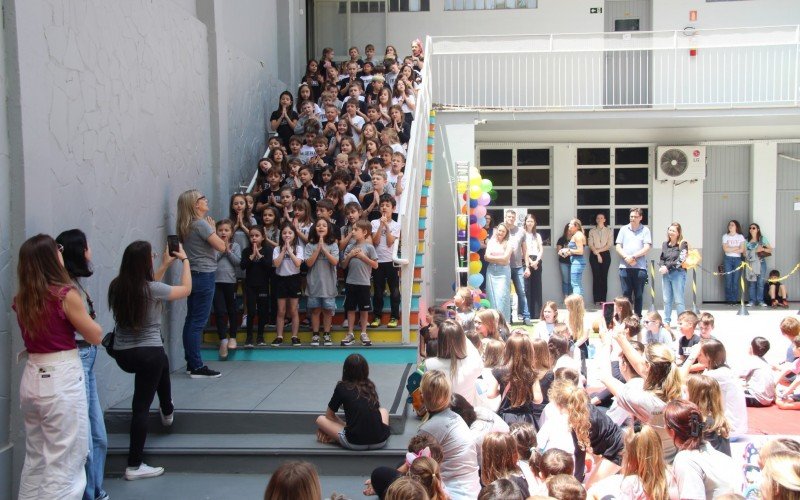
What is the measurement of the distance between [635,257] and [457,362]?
6642mm

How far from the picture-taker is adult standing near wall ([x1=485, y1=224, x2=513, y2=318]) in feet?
38.0

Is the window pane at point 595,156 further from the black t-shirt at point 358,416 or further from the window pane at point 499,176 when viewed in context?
the black t-shirt at point 358,416

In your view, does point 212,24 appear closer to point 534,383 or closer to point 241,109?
point 241,109

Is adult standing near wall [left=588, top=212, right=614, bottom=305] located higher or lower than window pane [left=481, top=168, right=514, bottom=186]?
lower

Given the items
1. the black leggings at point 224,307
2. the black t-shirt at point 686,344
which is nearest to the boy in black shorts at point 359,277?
the black leggings at point 224,307

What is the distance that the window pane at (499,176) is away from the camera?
15508mm

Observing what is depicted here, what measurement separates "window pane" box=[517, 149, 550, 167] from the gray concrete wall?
7.19 metres

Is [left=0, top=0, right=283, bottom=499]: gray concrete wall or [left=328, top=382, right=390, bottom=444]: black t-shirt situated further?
[left=328, top=382, right=390, bottom=444]: black t-shirt

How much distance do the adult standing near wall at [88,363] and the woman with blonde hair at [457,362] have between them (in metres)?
2.56

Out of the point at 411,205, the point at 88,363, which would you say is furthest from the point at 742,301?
the point at 88,363

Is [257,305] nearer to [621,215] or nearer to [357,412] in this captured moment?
[357,412]

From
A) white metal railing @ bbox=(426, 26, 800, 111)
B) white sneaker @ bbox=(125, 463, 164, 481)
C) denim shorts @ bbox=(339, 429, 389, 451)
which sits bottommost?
white sneaker @ bbox=(125, 463, 164, 481)

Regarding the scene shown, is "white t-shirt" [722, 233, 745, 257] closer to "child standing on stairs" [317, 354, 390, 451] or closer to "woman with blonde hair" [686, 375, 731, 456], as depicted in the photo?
"woman with blonde hair" [686, 375, 731, 456]


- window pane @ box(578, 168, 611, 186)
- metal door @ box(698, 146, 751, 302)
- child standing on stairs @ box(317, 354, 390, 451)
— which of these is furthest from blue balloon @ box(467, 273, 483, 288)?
child standing on stairs @ box(317, 354, 390, 451)
